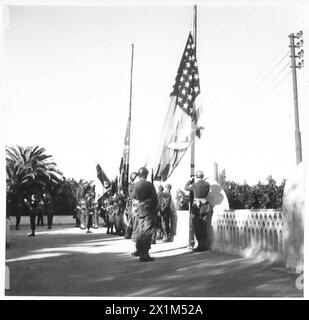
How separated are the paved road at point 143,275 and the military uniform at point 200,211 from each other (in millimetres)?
368

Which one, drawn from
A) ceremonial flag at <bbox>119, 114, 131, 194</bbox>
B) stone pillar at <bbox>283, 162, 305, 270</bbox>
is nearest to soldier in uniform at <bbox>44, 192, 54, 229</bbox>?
ceremonial flag at <bbox>119, 114, 131, 194</bbox>

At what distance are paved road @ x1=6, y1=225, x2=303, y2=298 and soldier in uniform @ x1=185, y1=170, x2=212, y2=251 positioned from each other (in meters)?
0.37

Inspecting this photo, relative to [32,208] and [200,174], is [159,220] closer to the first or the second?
[200,174]

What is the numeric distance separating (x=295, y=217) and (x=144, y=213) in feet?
7.46

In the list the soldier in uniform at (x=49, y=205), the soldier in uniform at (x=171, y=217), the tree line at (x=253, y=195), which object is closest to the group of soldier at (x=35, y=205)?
the soldier in uniform at (x=49, y=205)

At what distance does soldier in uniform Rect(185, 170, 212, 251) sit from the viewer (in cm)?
743

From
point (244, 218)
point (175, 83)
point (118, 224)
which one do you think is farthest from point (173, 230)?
point (175, 83)

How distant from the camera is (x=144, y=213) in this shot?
6.71 metres

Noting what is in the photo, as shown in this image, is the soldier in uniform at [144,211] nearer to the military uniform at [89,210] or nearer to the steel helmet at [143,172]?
the steel helmet at [143,172]

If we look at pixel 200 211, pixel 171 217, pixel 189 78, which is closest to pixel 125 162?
pixel 171 217

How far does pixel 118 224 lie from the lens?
10.7 metres

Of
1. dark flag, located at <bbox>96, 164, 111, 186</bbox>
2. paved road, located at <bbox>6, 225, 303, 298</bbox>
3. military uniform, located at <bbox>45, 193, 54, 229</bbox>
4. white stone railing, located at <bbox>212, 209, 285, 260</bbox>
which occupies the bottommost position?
paved road, located at <bbox>6, 225, 303, 298</bbox>

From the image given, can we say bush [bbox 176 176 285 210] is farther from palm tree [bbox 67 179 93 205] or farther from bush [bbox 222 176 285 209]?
palm tree [bbox 67 179 93 205]
